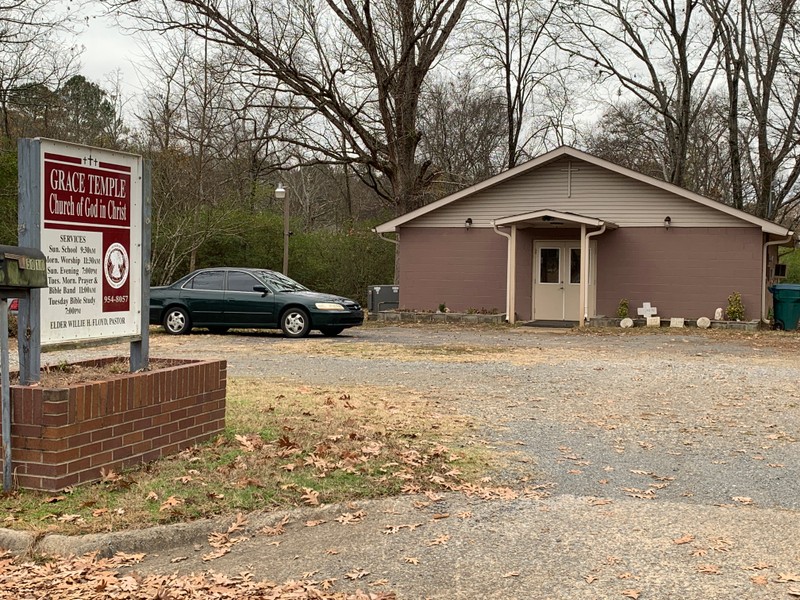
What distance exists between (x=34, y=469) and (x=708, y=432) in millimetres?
5917

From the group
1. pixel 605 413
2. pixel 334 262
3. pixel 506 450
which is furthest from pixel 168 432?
pixel 334 262

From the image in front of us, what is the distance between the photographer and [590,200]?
2512 cm

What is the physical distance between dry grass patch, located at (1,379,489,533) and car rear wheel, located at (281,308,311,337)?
32.8 ft

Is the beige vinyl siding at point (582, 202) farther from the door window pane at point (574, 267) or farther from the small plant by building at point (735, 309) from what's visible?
the small plant by building at point (735, 309)

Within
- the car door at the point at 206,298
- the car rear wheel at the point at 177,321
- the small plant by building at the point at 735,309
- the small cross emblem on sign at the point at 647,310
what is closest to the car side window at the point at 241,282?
the car door at the point at 206,298

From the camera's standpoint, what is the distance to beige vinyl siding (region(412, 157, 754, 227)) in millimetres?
24234

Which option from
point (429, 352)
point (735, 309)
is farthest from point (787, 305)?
point (429, 352)

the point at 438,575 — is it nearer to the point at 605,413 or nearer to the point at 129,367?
the point at 129,367

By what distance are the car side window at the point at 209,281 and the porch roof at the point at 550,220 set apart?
25.8 ft

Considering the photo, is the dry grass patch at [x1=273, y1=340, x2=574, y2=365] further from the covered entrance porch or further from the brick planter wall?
the brick planter wall

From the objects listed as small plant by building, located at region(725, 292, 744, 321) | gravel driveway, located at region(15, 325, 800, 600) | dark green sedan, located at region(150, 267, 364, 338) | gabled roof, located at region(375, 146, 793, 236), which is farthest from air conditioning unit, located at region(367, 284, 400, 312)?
gravel driveway, located at region(15, 325, 800, 600)

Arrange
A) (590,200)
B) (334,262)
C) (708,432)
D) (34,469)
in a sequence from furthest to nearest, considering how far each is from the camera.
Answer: (334,262)
(590,200)
(708,432)
(34,469)

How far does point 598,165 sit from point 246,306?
11.0m

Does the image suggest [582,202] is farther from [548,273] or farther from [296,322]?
[296,322]
